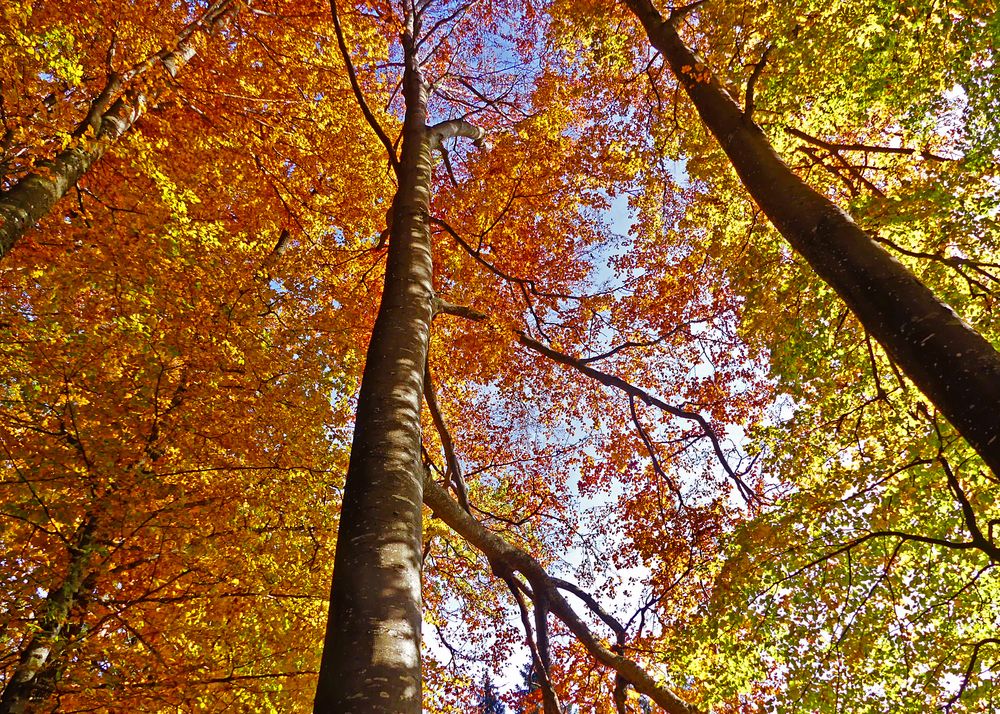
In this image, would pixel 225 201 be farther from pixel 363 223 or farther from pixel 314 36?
pixel 314 36

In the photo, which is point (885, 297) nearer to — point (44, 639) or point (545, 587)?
point (545, 587)

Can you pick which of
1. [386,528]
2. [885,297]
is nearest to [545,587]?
[386,528]

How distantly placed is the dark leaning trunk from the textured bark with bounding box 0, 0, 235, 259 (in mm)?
7035

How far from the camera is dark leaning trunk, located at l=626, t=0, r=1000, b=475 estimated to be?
8.55 ft

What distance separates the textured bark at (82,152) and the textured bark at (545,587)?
4.69 metres

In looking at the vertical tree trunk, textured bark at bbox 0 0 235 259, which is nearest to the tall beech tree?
the vertical tree trunk

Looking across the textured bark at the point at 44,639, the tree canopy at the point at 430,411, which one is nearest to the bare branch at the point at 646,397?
the tree canopy at the point at 430,411

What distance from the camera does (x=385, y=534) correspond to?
8.18 feet

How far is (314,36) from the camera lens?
35.1ft

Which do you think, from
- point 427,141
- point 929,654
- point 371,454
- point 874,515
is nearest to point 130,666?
point 371,454

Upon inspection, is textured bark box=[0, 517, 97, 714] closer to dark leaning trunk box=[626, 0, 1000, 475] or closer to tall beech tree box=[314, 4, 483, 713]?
tall beech tree box=[314, 4, 483, 713]

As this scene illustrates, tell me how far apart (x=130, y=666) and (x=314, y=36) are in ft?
37.9

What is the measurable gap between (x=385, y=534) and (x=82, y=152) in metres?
6.43

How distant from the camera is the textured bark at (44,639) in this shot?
14.8 ft
